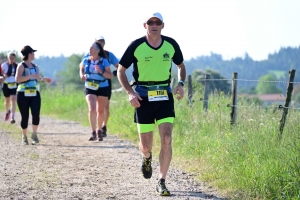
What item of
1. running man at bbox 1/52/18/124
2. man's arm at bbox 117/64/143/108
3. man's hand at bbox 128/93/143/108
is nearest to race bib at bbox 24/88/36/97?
man's arm at bbox 117/64/143/108

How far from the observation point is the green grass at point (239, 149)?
7.58m

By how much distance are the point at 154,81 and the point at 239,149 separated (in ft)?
5.53

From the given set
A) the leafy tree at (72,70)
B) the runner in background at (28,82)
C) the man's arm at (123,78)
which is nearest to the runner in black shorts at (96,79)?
the runner in background at (28,82)

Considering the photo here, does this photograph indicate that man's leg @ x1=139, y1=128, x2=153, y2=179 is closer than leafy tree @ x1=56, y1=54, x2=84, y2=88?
Yes

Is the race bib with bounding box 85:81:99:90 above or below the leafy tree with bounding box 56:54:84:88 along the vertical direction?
above

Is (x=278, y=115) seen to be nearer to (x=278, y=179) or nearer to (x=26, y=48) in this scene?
(x=278, y=179)

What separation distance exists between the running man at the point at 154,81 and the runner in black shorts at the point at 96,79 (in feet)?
18.2

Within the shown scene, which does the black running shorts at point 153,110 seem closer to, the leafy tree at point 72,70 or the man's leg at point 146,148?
the man's leg at point 146,148

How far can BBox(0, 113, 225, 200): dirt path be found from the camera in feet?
27.1

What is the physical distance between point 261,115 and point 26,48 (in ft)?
15.4

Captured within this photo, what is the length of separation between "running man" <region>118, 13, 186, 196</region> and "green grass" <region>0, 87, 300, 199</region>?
0.94 m

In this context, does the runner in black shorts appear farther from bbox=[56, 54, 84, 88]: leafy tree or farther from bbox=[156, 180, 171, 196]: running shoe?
bbox=[56, 54, 84, 88]: leafy tree

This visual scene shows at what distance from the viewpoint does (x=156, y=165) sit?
1076 centimetres

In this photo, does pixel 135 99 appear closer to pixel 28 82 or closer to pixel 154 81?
pixel 154 81
